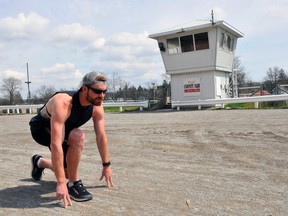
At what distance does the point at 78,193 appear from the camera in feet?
12.4

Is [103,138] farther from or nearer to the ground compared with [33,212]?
farther from the ground

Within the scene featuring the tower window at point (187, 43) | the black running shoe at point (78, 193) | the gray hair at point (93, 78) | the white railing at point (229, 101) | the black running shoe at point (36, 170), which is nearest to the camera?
the gray hair at point (93, 78)

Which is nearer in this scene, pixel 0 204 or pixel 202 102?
pixel 0 204

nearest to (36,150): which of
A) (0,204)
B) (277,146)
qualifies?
(0,204)

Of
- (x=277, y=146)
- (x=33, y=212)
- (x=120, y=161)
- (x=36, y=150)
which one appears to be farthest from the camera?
(x=36, y=150)

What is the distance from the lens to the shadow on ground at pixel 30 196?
3656 millimetres

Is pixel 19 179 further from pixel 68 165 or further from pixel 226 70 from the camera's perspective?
pixel 226 70

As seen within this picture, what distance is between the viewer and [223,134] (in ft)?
32.1

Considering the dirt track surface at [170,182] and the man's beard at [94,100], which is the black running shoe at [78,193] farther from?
the man's beard at [94,100]

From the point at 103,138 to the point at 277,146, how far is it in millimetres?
4792

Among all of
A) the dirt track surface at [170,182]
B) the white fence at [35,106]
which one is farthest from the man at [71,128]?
the white fence at [35,106]

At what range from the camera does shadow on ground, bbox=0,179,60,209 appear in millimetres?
3656

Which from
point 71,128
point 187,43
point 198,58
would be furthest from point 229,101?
point 71,128

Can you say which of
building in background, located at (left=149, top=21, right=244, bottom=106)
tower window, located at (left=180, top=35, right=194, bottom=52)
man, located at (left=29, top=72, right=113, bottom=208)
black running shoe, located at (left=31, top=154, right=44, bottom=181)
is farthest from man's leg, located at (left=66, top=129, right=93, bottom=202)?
tower window, located at (left=180, top=35, right=194, bottom=52)
